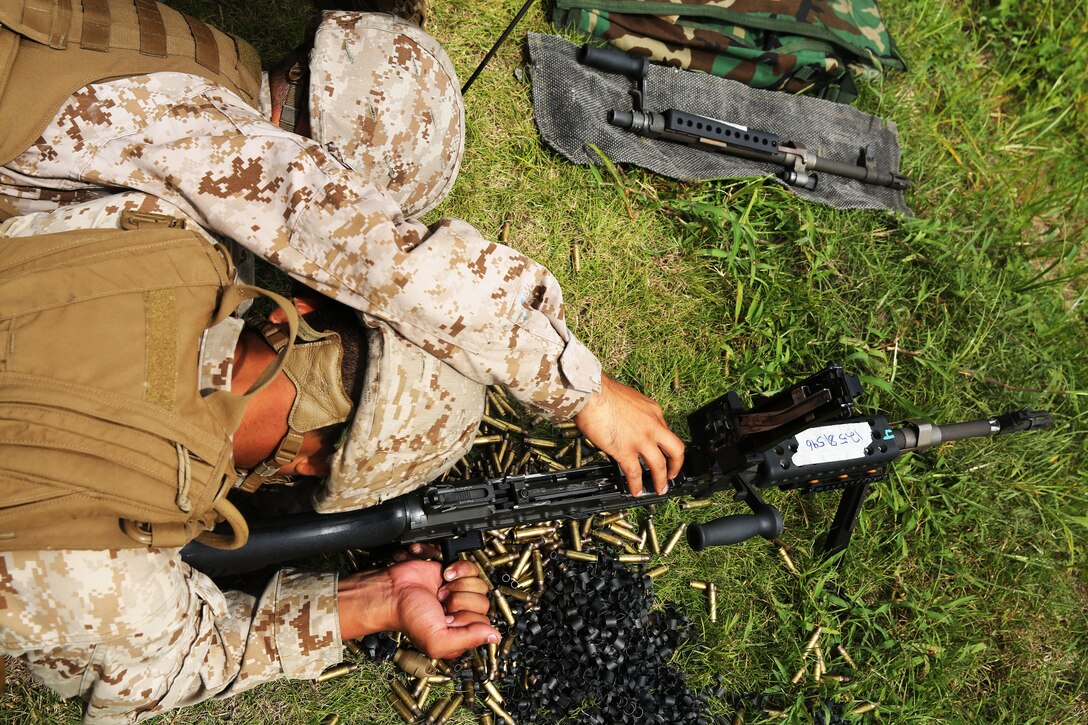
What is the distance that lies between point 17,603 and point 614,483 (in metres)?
2.28

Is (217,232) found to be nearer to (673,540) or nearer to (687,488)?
(687,488)

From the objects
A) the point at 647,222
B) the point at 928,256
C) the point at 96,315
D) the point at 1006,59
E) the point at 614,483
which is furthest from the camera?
the point at 1006,59

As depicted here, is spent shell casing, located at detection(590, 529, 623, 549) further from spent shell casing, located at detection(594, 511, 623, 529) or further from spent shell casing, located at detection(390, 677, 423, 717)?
spent shell casing, located at detection(390, 677, 423, 717)

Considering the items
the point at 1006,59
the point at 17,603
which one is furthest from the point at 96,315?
the point at 1006,59

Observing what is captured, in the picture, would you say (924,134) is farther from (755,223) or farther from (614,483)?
(614,483)

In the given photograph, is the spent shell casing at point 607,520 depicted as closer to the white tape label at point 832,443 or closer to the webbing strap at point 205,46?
the white tape label at point 832,443

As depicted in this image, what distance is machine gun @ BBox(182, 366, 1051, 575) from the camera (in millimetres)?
3156

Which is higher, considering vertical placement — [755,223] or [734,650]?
[755,223]

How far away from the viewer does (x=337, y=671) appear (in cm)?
374

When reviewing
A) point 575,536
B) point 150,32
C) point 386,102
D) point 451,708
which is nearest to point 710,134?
point 386,102

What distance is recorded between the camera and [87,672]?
2.62m

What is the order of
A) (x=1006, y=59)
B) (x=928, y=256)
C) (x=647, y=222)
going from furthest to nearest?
(x=1006, y=59) < (x=928, y=256) < (x=647, y=222)

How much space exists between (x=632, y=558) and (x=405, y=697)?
4.44ft

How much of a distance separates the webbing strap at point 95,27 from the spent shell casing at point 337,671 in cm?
284
